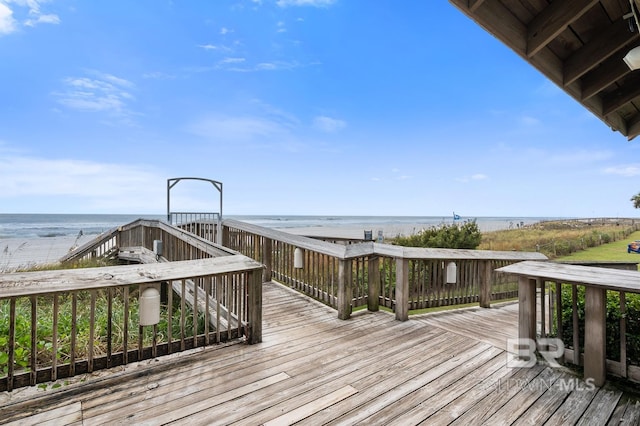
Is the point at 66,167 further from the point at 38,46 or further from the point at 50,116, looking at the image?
the point at 38,46

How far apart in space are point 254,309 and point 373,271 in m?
1.85

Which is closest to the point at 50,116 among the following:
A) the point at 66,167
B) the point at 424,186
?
the point at 66,167

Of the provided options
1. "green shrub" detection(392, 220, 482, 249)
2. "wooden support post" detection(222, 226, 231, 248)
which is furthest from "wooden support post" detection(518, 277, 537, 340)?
"wooden support post" detection(222, 226, 231, 248)

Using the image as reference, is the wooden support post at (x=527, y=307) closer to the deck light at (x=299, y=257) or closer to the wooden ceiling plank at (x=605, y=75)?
the wooden ceiling plank at (x=605, y=75)

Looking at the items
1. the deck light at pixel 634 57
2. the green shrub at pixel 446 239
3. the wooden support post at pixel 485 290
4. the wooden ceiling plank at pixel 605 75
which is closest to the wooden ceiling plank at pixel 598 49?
the wooden ceiling plank at pixel 605 75

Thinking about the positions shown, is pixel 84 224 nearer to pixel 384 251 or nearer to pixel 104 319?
pixel 104 319

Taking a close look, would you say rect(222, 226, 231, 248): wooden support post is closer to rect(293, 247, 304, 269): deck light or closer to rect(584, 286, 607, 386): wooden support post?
rect(293, 247, 304, 269): deck light

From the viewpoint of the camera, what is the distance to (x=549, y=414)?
189cm

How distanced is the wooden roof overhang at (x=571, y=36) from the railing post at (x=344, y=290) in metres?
2.85

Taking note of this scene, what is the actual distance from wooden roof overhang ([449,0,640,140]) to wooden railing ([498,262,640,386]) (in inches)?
70.8

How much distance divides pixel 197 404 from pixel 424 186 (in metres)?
38.9

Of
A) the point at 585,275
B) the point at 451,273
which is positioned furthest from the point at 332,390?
the point at 451,273

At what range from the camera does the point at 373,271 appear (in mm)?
4125

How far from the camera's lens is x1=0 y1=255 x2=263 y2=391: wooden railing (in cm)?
207
